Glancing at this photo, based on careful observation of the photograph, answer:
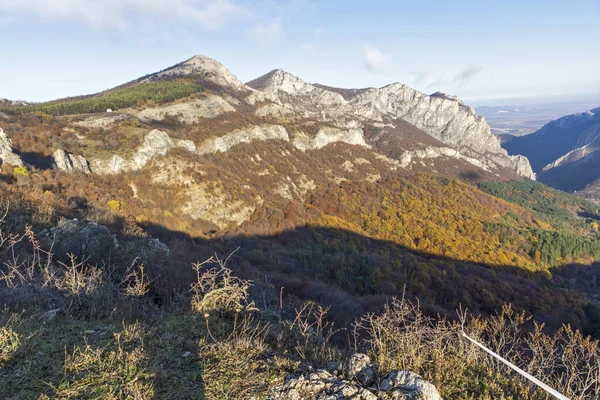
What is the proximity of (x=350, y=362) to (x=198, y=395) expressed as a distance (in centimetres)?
209

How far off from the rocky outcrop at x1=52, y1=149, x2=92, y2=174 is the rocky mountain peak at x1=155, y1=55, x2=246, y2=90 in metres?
82.4

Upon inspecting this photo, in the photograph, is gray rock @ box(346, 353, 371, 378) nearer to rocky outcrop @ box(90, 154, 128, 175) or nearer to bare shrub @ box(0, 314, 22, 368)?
bare shrub @ box(0, 314, 22, 368)

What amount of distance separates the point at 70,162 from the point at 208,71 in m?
94.6

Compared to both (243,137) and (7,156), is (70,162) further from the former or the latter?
(243,137)

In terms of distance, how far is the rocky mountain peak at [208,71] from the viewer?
106375 mm

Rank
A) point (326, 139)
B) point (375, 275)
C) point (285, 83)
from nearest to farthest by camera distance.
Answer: point (375, 275)
point (326, 139)
point (285, 83)

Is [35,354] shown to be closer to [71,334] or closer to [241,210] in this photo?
[71,334]

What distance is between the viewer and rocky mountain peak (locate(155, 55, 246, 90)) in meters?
106

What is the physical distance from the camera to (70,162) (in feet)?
97.7

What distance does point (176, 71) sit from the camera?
10725cm

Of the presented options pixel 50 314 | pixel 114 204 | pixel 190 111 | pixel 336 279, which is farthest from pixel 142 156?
pixel 50 314

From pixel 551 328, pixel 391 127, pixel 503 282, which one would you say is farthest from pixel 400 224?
pixel 391 127

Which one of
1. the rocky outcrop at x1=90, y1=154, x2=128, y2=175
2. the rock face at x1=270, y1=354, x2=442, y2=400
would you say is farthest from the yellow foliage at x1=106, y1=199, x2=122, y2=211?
the rock face at x1=270, y1=354, x2=442, y2=400

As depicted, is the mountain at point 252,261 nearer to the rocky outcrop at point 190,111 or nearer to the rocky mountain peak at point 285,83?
the rocky outcrop at point 190,111
